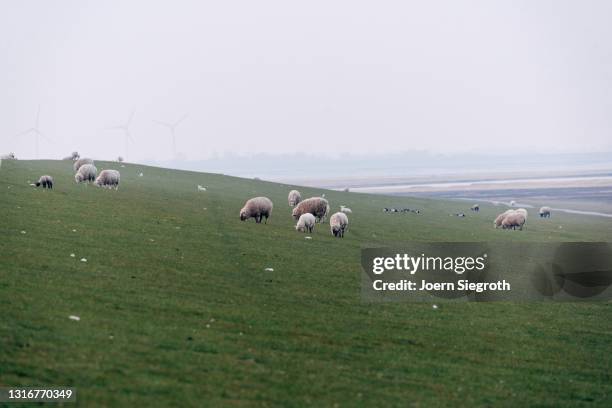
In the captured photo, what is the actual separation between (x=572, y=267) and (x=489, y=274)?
8.70m

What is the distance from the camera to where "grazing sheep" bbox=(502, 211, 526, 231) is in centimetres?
6769

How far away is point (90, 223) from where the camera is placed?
131ft

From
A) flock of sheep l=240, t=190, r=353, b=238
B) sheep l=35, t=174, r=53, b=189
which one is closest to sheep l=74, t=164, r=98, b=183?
sheep l=35, t=174, r=53, b=189

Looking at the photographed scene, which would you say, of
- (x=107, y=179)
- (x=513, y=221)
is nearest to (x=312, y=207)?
(x=107, y=179)

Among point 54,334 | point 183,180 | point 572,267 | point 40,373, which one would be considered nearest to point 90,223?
point 54,334

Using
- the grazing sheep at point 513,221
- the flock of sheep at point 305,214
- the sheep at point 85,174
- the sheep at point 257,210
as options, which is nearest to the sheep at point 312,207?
the flock of sheep at point 305,214

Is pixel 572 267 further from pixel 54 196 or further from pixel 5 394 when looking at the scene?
pixel 5 394

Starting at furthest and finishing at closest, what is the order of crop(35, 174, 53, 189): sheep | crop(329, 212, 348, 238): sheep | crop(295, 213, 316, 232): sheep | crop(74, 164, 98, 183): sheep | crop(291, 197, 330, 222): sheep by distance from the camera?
crop(74, 164, 98, 183): sheep < crop(35, 174, 53, 189): sheep < crop(291, 197, 330, 222): sheep < crop(329, 212, 348, 238): sheep < crop(295, 213, 316, 232): sheep

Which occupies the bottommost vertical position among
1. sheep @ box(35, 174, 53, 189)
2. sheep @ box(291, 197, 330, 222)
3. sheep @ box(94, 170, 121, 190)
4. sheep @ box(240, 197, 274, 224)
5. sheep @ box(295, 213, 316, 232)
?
sheep @ box(295, 213, 316, 232)

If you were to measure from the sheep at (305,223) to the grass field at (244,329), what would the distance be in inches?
114

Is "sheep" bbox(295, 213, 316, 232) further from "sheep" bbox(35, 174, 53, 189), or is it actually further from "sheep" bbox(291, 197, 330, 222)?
"sheep" bbox(35, 174, 53, 189)

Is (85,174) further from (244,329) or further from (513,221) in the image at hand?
(244,329)

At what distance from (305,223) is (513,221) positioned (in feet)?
88.7

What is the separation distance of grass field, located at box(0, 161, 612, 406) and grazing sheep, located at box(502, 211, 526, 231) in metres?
27.4
